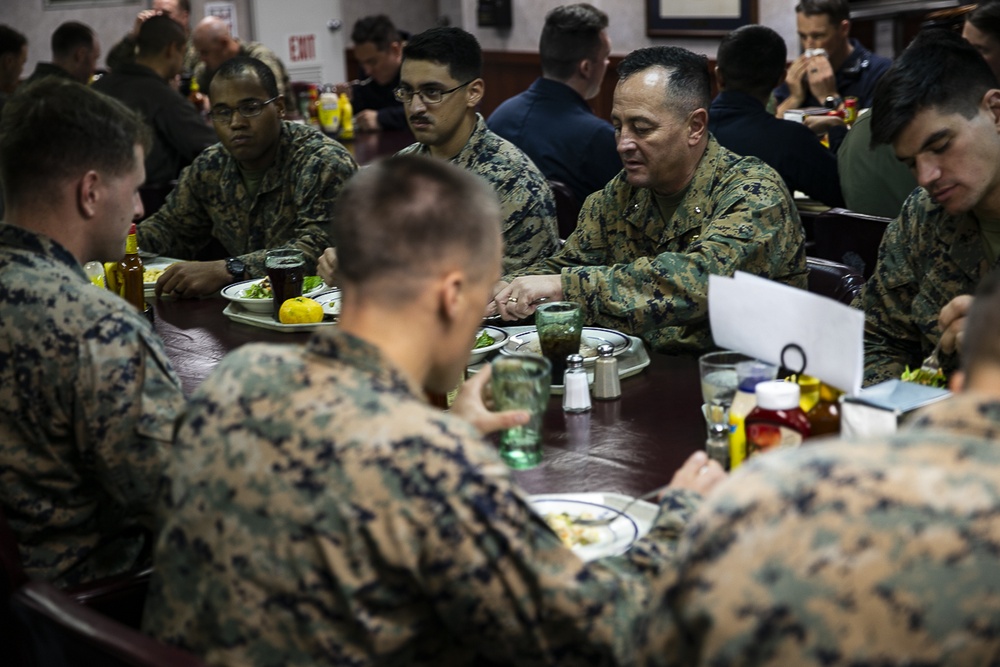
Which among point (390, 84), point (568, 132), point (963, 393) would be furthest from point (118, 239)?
point (390, 84)

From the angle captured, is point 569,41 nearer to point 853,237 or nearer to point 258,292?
point 853,237

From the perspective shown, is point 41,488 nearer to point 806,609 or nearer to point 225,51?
point 806,609

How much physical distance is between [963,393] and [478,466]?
19.0 inches

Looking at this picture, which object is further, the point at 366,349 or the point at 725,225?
the point at 725,225

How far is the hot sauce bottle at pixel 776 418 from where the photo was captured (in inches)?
67.1

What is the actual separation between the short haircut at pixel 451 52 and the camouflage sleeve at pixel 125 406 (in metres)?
1.91

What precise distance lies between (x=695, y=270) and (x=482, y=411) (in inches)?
39.6

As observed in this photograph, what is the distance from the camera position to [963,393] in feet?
3.56

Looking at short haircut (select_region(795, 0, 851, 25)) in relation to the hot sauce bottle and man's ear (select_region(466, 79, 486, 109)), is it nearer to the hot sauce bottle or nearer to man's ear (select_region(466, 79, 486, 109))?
man's ear (select_region(466, 79, 486, 109))

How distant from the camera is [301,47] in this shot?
394 inches

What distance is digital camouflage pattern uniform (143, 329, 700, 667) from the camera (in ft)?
4.13

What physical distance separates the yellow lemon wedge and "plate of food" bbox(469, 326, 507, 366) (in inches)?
17.1

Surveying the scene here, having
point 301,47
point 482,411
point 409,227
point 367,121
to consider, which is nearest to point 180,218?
point 482,411

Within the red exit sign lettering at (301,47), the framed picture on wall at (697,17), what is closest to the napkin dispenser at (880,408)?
the framed picture on wall at (697,17)
